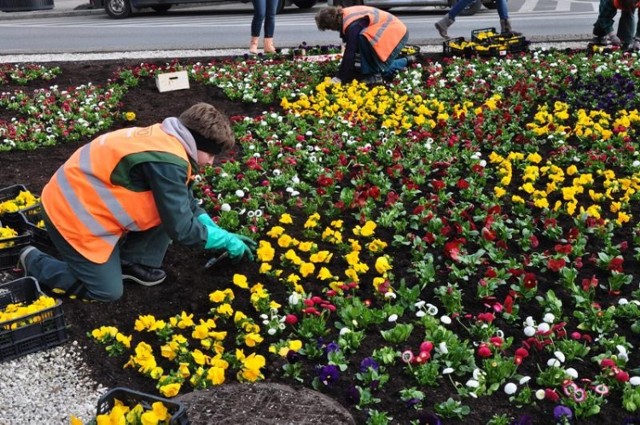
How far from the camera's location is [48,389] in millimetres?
3652

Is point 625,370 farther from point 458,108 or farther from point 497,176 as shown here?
point 458,108

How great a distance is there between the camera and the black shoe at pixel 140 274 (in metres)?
4.53

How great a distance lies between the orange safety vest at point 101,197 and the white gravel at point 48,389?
578mm

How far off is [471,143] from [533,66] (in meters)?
2.80

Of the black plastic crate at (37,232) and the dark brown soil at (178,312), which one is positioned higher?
the black plastic crate at (37,232)

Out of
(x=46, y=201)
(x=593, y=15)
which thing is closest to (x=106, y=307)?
(x=46, y=201)

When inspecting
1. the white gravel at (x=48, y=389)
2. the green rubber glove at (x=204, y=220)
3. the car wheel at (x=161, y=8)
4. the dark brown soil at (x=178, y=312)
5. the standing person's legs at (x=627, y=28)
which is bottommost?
the white gravel at (x=48, y=389)

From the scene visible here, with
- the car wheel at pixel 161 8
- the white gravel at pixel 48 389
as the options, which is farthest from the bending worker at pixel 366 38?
the car wheel at pixel 161 8

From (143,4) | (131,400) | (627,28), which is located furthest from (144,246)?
(143,4)

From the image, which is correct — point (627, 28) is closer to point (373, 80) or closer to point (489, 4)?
point (373, 80)

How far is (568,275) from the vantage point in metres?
4.23

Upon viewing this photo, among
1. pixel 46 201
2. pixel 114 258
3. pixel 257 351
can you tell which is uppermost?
pixel 46 201

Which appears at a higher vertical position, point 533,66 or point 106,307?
point 533,66

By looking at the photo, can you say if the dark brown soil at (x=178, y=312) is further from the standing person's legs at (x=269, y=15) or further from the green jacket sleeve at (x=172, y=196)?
the standing person's legs at (x=269, y=15)
